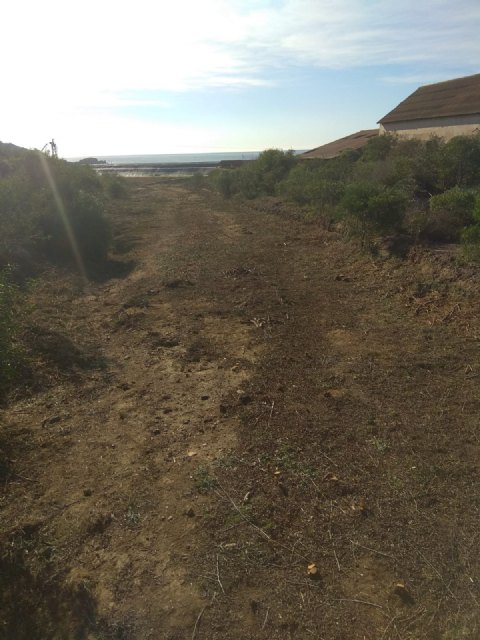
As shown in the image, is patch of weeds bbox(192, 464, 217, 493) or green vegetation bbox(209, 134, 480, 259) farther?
green vegetation bbox(209, 134, 480, 259)

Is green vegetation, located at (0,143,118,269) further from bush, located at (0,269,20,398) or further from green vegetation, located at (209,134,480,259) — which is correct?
bush, located at (0,269,20,398)

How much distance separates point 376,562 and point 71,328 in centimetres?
619

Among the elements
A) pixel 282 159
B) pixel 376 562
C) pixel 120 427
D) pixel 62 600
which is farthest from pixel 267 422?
pixel 282 159

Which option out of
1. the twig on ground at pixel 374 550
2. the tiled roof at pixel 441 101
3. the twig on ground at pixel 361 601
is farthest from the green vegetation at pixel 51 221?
the tiled roof at pixel 441 101

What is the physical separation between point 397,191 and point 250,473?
941 centimetres

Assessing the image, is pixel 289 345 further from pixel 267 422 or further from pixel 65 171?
pixel 65 171

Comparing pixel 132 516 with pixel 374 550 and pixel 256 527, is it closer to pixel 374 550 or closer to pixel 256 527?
pixel 256 527

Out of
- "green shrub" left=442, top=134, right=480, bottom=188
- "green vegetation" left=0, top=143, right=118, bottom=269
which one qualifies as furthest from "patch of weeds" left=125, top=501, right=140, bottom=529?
"green shrub" left=442, top=134, right=480, bottom=188

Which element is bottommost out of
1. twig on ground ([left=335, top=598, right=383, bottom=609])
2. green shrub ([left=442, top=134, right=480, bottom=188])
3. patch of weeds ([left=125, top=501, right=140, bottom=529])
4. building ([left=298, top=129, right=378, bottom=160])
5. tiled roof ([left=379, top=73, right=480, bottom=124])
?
twig on ground ([left=335, top=598, right=383, bottom=609])

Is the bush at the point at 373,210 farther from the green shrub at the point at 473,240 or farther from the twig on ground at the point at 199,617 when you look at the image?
the twig on ground at the point at 199,617

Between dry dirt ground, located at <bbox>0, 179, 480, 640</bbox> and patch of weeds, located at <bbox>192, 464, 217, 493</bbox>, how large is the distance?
0.02 metres

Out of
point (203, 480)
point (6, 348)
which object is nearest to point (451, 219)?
A: point (203, 480)

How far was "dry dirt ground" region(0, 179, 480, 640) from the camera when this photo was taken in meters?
2.83

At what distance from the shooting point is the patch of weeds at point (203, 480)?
385 centimetres
